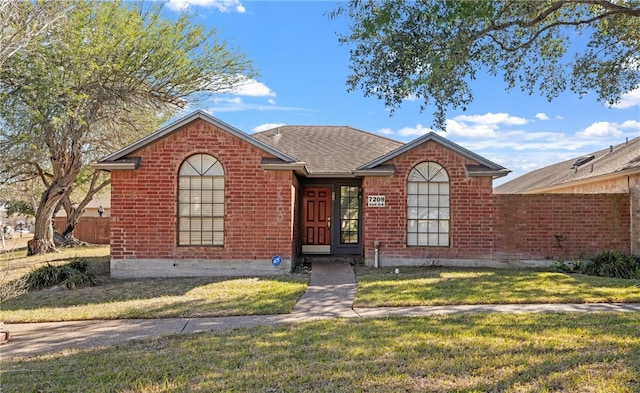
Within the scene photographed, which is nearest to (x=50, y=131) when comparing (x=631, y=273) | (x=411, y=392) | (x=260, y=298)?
(x=260, y=298)

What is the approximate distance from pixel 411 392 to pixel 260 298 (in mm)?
5161

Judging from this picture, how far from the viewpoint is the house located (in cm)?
1171

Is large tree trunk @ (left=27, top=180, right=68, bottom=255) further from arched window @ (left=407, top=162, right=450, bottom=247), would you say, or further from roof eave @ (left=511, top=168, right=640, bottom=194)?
roof eave @ (left=511, top=168, right=640, bottom=194)

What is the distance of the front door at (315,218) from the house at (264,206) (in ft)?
1.78

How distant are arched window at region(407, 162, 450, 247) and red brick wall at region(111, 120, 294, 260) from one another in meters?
3.64

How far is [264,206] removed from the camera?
11.8 meters

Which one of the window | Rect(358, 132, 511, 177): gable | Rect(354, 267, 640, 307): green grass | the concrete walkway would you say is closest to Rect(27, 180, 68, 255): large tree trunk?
the window

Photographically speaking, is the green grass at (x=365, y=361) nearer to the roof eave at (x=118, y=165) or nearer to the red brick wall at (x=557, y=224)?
the red brick wall at (x=557, y=224)

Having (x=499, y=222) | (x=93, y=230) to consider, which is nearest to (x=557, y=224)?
(x=499, y=222)

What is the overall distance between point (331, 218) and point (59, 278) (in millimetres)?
8149

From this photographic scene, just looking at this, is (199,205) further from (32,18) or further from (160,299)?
(32,18)

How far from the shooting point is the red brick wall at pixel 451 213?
12.8 m

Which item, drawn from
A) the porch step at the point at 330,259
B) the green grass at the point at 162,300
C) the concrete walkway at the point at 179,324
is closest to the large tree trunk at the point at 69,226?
the green grass at the point at 162,300

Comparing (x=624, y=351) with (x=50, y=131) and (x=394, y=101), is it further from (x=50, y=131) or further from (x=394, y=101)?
(x=50, y=131)
